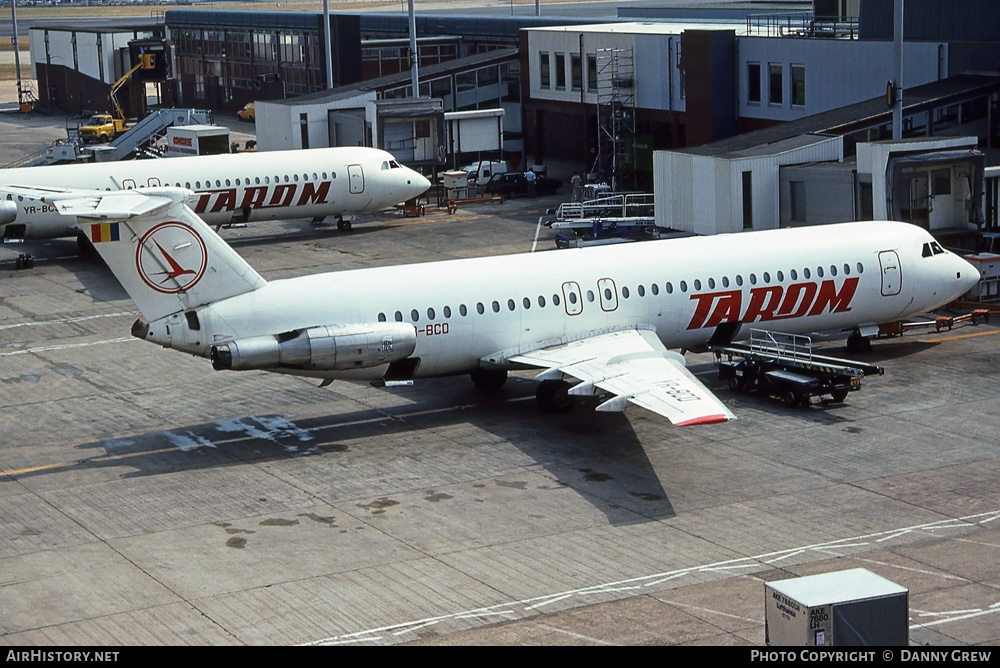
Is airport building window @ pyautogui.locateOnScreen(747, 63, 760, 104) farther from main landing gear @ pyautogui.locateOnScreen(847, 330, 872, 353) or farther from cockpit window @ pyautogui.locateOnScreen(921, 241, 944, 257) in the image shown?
main landing gear @ pyautogui.locateOnScreen(847, 330, 872, 353)

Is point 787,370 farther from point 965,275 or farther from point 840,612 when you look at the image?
point 840,612

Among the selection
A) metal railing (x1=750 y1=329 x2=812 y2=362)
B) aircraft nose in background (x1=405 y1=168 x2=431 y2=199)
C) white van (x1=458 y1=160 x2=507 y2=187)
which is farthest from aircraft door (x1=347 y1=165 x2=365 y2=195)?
metal railing (x1=750 y1=329 x2=812 y2=362)

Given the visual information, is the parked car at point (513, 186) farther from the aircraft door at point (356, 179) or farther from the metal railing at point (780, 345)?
the metal railing at point (780, 345)

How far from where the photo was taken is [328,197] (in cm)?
6744

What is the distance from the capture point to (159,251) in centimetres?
3478

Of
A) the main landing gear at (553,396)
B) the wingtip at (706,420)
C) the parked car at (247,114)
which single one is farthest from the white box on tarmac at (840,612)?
the parked car at (247,114)

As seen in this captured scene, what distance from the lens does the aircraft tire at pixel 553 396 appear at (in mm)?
37469

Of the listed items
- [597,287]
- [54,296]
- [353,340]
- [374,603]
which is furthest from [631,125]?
[374,603]

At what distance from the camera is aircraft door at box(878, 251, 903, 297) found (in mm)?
41344

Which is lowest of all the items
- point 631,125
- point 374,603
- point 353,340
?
point 374,603

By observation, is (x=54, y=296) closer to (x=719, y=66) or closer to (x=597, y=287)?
(x=597, y=287)

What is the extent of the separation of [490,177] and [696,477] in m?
49.4

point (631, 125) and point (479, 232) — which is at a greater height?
point (631, 125)

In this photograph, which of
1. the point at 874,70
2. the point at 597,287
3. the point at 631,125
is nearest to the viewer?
the point at 597,287
